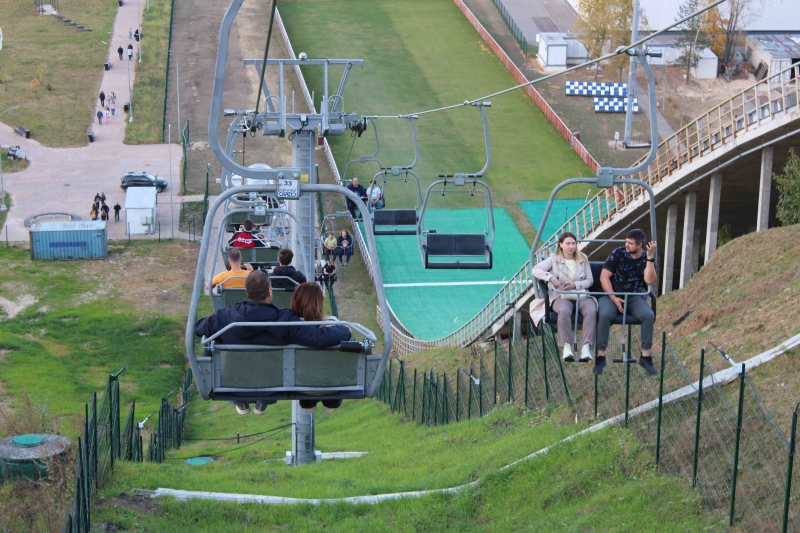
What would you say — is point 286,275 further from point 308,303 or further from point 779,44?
point 779,44

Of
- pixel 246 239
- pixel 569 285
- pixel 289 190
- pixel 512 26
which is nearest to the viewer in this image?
pixel 289 190

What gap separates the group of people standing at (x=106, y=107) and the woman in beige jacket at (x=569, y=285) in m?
45.0

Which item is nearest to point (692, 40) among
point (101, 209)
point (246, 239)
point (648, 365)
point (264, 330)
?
point (101, 209)

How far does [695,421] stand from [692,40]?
4592cm

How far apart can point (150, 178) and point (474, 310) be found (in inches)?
725

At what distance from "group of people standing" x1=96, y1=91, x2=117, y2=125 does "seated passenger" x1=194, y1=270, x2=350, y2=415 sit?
4626 cm

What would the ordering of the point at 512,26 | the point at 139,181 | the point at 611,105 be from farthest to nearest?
the point at 512,26 → the point at 611,105 → the point at 139,181

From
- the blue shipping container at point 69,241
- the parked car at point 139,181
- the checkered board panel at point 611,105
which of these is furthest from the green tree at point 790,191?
the parked car at point 139,181

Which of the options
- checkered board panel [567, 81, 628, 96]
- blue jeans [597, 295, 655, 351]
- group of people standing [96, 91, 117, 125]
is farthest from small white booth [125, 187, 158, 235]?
blue jeans [597, 295, 655, 351]

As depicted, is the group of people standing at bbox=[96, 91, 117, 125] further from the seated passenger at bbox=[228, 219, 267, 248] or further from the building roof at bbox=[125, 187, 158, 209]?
the seated passenger at bbox=[228, 219, 267, 248]

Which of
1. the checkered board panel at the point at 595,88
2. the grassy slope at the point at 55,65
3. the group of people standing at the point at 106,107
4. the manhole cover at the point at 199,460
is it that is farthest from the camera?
the group of people standing at the point at 106,107

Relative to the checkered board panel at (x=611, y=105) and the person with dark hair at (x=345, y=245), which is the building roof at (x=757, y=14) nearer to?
the checkered board panel at (x=611, y=105)

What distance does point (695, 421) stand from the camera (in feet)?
45.4

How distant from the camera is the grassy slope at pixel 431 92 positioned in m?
48.4
